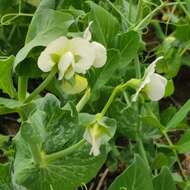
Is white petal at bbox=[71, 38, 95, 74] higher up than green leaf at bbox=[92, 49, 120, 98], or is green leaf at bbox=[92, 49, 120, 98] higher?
white petal at bbox=[71, 38, 95, 74]

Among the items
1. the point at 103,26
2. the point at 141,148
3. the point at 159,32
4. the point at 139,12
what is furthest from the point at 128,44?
the point at 159,32

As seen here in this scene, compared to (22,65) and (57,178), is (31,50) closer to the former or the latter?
(22,65)

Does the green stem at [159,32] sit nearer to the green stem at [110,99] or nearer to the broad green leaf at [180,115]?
the broad green leaf at [180,115]

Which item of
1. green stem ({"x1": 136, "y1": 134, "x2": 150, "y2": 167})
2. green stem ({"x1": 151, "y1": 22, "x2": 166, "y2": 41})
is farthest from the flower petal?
green stem ({"x1": 151, "y1": 22, "x2": 166, "y2": 41})

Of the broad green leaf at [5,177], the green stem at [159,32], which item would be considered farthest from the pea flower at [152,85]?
the green stem at [159,32]

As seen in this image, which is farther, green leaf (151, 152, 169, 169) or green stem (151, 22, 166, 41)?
green stem (151, 22, 166, 41)

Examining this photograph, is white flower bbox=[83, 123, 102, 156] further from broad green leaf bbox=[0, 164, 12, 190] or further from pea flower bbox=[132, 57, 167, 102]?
broad green leaf bbox=[0, 164, 12, 190]

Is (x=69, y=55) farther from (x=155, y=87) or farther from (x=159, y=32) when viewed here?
(x=159, y=32)
